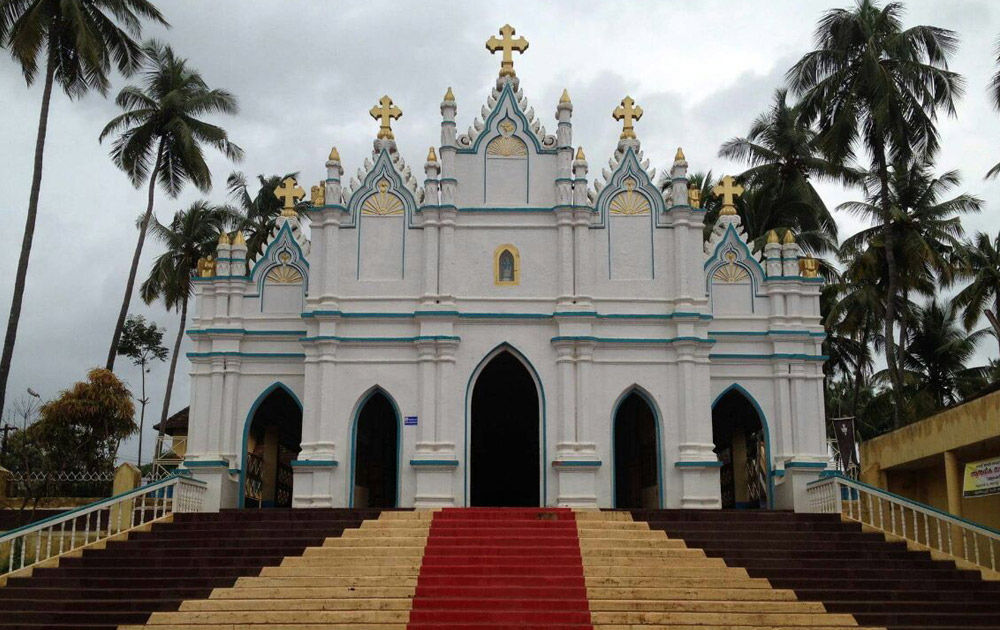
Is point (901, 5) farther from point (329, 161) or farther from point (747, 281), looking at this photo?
point (329, 161)

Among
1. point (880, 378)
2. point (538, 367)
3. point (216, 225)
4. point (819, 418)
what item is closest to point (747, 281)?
point (819, 418)

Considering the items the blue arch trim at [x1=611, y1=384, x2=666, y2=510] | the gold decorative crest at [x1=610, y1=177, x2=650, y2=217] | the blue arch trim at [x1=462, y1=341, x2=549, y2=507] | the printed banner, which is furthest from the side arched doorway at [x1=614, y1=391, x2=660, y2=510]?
the printed banner

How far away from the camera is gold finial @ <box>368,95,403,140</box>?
81.8 feet

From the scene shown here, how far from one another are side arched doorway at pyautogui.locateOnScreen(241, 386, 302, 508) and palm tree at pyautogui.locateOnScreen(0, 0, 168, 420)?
6352 mm

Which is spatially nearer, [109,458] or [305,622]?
[305,622]

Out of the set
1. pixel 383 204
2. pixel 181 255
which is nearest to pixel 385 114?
pixel 383 204

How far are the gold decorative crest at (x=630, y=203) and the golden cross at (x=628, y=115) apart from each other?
129cm

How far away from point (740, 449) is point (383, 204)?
10243 millimetres

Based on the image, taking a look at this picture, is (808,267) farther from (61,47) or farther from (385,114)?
(61,47)

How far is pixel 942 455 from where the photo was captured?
20.9 m

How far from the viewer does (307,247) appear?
24.9m

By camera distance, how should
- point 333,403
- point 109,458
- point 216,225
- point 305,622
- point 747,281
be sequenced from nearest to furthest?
1. point 305,622
2. point 333,403
3. point 747,281
4. point 109,458
5. point 216,225

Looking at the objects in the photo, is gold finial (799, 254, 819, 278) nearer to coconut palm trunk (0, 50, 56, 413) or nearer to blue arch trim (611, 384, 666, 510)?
blue arch trim (611, 384, 666, 510)

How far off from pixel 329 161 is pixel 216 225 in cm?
1732
